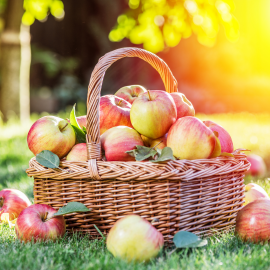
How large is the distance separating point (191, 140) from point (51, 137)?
702mm

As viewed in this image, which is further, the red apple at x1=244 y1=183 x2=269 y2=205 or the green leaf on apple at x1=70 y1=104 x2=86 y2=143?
the red apple at x1=244 y1=183 x2=269 y2=205

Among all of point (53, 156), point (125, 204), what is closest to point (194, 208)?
point (125, 204)

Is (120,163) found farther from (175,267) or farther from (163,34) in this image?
(163,34)

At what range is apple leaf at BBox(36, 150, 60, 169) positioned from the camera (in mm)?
1563

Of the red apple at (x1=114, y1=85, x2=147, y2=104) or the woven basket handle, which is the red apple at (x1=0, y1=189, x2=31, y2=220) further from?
the red apple at (x1=114, y1=85, x2=147, y2=104)

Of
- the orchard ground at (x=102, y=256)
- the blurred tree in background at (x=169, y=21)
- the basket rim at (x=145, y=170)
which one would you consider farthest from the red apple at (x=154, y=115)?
the blurred tree in background at (x=169, y=21)

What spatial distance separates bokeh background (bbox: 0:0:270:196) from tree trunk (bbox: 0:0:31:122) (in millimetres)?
16

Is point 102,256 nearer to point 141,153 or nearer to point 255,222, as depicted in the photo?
point 141,153

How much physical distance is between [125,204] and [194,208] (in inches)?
13.0

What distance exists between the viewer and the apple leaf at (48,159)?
61.6 inches

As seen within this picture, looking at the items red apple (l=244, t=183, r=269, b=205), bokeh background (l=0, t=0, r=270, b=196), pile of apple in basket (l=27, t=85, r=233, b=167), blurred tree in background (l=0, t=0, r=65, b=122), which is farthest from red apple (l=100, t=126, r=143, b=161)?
blurred tree in background (l=0, t=0, r=65, b=122)

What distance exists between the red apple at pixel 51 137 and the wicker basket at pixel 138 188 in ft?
0.36

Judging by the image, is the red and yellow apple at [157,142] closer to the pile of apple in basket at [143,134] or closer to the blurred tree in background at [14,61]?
the pile of apple in basket at [143,134]

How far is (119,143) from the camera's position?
161cm
